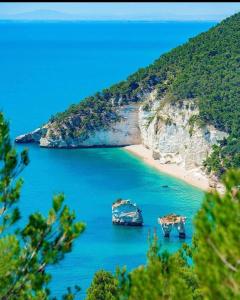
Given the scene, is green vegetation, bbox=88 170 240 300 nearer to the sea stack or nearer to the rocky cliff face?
the sea stack

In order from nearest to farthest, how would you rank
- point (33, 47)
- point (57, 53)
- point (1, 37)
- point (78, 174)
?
point (78, 174)
point (57, 53)
point (33, 47)
point (1, 37)

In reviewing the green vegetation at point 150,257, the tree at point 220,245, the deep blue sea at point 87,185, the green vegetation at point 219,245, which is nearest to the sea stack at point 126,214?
the deep blue sea at point 87,185

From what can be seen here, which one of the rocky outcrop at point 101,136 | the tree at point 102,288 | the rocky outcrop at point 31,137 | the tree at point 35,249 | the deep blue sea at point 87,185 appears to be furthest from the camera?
the rocky outcrop at point 31,137

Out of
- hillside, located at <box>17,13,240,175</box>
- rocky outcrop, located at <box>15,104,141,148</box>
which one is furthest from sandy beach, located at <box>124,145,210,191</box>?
hillside, located at <box>17,13,240,175</box>

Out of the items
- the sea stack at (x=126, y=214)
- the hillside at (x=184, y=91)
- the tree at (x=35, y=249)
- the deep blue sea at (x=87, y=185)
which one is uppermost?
the tree at (x=35, y=249)

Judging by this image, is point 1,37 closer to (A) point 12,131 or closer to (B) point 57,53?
(B) point 57,53

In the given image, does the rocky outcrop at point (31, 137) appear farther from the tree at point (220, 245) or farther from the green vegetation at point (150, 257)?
the tree at point (220, 245)

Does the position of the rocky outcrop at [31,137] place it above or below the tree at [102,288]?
below

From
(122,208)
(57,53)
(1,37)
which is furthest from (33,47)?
(122,208)
